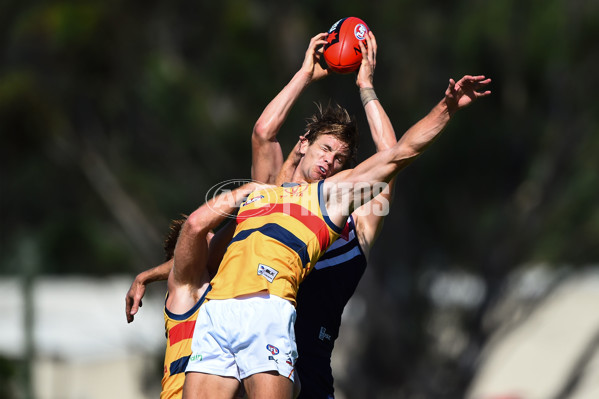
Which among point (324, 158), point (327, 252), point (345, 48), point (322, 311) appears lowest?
point (322, 311)

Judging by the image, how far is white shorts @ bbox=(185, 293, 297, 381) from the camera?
14.5 ft

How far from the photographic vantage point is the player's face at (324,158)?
5023 mm

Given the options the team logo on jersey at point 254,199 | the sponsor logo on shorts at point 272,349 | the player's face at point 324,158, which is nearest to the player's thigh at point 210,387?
the sponsor logo on shorts at point 272,349

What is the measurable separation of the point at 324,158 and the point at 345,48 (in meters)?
0.78

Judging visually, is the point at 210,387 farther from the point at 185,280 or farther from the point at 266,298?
the point at 185,280

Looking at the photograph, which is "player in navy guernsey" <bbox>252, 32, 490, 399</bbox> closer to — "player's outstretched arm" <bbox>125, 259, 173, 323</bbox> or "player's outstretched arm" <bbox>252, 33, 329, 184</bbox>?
"player's outstretched arm" <bbox>252, 33, 329, 184</bbox>

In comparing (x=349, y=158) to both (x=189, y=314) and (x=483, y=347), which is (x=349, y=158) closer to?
(x=189, y=314)

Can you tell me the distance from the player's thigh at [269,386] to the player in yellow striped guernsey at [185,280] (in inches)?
29.1

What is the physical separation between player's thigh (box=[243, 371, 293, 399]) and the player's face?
114 centimetres

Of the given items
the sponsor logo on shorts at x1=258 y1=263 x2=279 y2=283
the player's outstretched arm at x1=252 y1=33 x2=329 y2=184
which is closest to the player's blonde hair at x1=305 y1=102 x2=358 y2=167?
the player's outstretched arm at x1=252 y1=33 x2=329 y2=184

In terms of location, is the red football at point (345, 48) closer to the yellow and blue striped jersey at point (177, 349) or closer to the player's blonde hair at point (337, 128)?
the player's blonde hair at point (337, 128)

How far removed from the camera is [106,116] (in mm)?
18500

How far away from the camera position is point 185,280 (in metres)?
5.13

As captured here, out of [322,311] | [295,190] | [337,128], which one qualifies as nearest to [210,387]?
[322,311]
